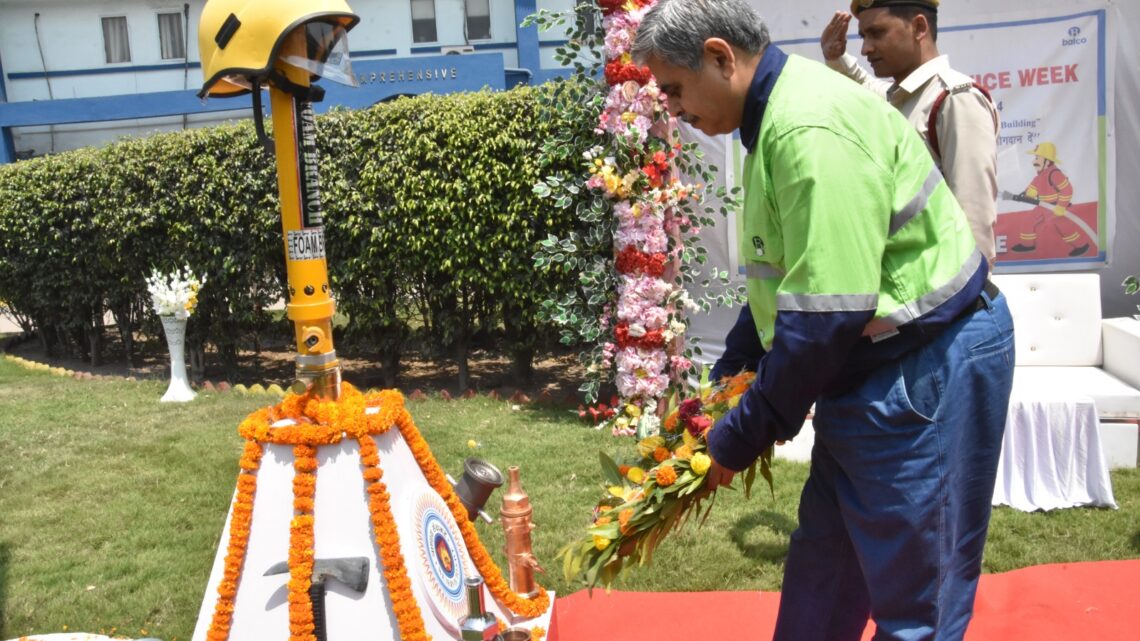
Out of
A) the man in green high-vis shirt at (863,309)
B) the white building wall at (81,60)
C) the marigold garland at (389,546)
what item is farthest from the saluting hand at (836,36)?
the white building wall at (81,60)

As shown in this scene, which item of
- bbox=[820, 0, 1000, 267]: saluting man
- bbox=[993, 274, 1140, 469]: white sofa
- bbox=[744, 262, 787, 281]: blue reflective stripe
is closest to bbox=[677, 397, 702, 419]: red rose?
bbox=[744, 262, 787, 281]: blue reflective stripe

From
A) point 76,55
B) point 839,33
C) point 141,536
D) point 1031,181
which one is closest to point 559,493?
point 141,536

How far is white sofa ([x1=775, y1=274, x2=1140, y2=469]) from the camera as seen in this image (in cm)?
515

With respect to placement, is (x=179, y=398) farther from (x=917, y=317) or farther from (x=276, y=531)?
(x=917, y=317)

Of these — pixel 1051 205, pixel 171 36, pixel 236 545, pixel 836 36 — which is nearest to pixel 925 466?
pixel 236 545

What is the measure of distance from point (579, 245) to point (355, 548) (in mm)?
3883

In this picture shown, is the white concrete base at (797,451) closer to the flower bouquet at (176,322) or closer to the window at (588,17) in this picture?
the window at (588,17)

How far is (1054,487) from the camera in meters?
4.54

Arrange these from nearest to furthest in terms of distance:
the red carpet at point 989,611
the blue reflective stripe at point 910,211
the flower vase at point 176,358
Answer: the blue reflective stripe at point 910,211 < the red carpet at point 989,611 < the flower vase at point 176,358

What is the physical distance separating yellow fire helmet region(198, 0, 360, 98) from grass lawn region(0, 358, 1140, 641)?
2285 millimetres

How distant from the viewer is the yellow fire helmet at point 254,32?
2268 millimetres

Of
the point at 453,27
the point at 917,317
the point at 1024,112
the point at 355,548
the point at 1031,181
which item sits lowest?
the point at 355,548

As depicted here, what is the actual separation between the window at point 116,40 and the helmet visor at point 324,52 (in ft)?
76.2

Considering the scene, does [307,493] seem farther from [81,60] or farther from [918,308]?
[81,60]
